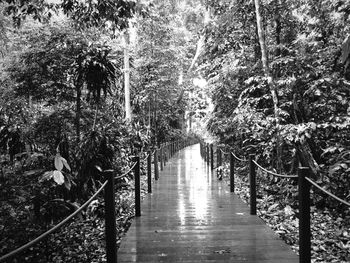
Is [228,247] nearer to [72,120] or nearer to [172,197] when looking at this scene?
[172,197]

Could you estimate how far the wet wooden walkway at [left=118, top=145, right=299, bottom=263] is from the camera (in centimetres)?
373

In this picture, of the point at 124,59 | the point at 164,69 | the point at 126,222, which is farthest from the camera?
the point at 164,69

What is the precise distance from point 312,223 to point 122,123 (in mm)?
6740

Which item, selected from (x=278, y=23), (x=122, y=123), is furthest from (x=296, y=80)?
(x=122, y=123)

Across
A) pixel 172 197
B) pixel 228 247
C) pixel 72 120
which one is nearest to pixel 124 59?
pixel 72 120

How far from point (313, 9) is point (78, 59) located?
5.57m

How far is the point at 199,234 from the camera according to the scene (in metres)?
4.52

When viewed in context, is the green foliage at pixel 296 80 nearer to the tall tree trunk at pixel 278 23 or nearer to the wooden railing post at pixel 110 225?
the tall tree trunk at pixel 278 23

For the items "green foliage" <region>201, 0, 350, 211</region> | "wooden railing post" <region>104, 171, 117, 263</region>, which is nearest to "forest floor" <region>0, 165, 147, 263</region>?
"wooden railing post" <region>104, 171, 117, 263</region>

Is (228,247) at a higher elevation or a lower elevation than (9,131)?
lower

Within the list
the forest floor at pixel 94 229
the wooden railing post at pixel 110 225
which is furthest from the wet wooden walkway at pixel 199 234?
the forest floor at pixel 94 229

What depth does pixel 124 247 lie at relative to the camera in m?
4.06

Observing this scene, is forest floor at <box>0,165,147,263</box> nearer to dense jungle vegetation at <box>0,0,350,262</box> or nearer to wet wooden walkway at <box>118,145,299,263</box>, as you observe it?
dense jungle vegetation at <box>0,0,350,262</box>

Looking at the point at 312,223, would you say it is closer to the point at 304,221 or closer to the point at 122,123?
the point at 304,221
